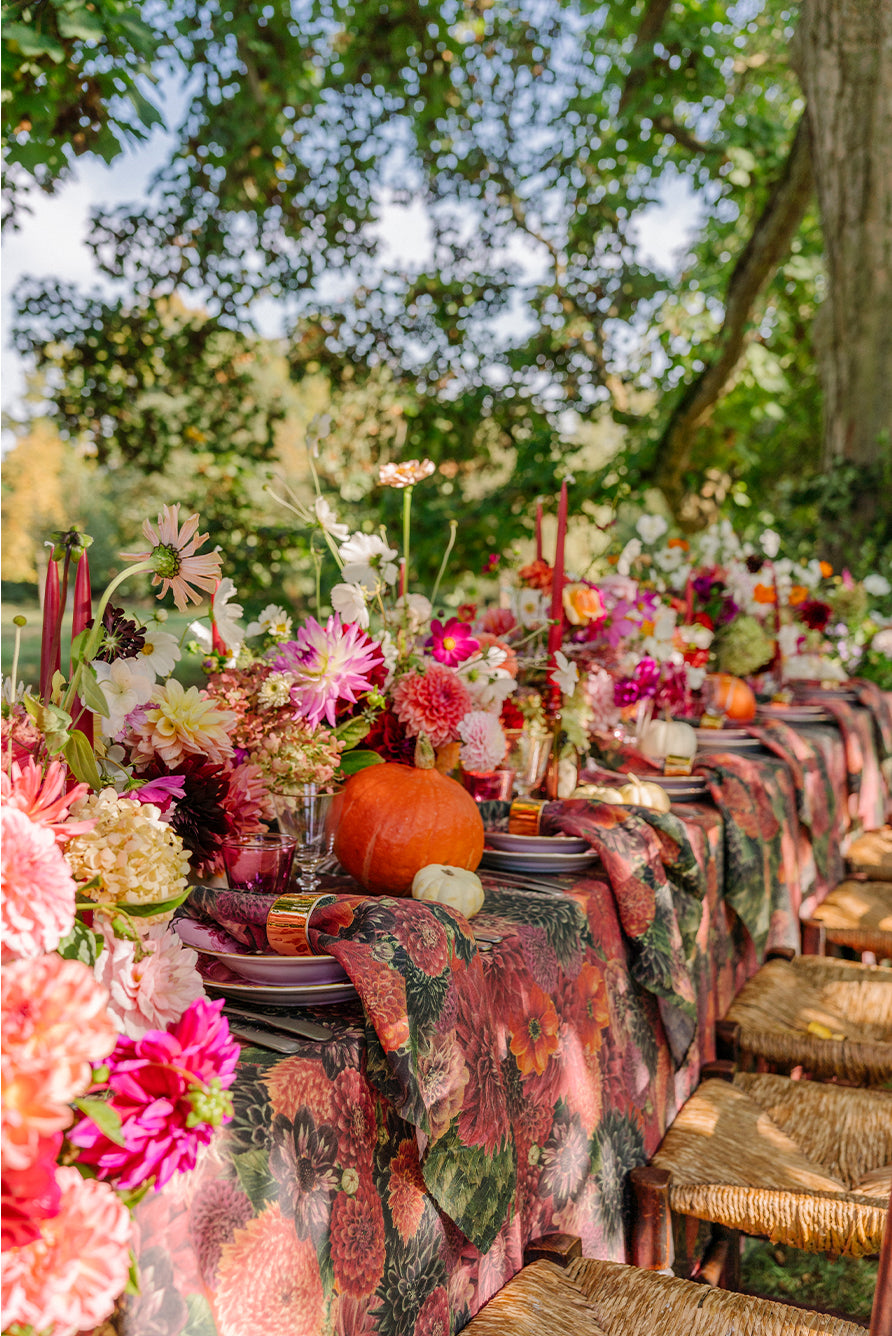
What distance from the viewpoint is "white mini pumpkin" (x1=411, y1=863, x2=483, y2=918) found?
1114 millimetres

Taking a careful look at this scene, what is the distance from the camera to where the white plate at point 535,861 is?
1.40m

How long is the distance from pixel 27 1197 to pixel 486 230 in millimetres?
6597

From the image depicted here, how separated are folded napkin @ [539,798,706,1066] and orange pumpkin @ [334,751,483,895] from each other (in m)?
0.22

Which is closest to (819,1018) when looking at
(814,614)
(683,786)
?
(683,786)

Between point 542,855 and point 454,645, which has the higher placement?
point 454,645

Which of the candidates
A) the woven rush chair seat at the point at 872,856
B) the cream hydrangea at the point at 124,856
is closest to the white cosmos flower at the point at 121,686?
the cream hydrangea at the point at 124,856

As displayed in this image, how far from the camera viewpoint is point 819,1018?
2018 millimetres

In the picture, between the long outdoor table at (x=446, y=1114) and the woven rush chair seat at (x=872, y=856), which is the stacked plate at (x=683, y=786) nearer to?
the long outdoor table at (x=446, y=1114)

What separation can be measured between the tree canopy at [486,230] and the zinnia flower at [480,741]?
4.19m

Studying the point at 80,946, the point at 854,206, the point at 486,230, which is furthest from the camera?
the point at 486,230

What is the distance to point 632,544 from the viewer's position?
7.42 feet

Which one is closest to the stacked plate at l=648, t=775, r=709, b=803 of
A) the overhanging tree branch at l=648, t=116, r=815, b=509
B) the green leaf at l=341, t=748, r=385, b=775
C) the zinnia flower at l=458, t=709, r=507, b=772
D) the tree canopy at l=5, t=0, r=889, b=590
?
the zinnia flower at l=458, t=709, r=507, b=772

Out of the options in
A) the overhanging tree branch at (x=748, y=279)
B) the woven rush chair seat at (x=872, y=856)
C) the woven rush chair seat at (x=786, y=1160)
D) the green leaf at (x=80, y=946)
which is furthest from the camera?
the overhanging tree branch at (x=748, y=279)

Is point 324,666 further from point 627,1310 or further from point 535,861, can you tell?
point 627,1310
